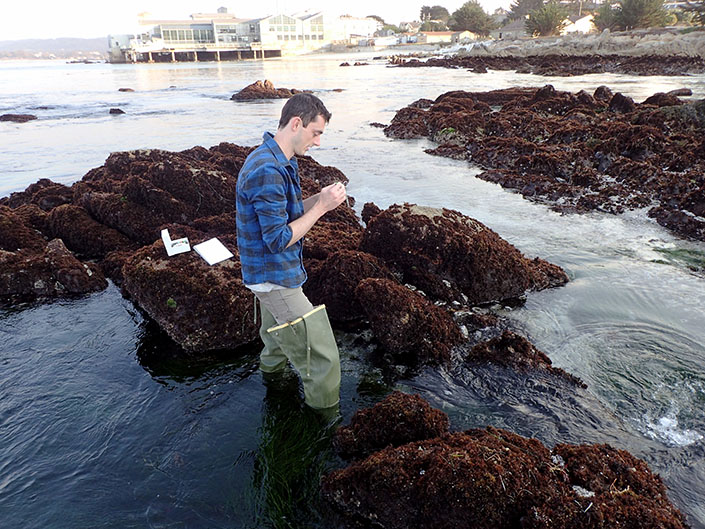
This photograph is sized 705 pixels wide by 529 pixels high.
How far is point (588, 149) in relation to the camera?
43.0ft

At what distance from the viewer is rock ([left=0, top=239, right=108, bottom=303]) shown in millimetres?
6746

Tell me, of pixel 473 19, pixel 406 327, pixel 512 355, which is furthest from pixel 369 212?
pixel 473 19

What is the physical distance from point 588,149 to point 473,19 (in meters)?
113

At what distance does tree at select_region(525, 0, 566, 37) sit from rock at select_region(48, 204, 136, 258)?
86547 millimetres

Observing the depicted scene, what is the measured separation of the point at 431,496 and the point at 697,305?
5149 mm

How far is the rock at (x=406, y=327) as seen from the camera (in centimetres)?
528

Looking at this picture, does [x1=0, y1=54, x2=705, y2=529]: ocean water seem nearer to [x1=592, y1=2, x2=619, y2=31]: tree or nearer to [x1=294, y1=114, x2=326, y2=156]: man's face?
[x1=294, y1=114, x2=326, y2=156]: man's face

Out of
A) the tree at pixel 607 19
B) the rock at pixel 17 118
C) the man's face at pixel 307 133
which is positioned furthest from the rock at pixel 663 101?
the tree at pixel 607 19

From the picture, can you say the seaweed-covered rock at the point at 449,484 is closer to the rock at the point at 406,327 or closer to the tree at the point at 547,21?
the rock at the point at 406,327

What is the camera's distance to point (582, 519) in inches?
115

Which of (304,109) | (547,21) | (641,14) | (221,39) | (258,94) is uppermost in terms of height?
(221,39)

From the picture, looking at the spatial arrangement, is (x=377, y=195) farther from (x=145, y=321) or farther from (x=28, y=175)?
(x=28, y=175)

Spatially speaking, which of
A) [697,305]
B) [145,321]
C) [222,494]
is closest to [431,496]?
[222,494]

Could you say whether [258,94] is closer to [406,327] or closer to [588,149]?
[588,149]
